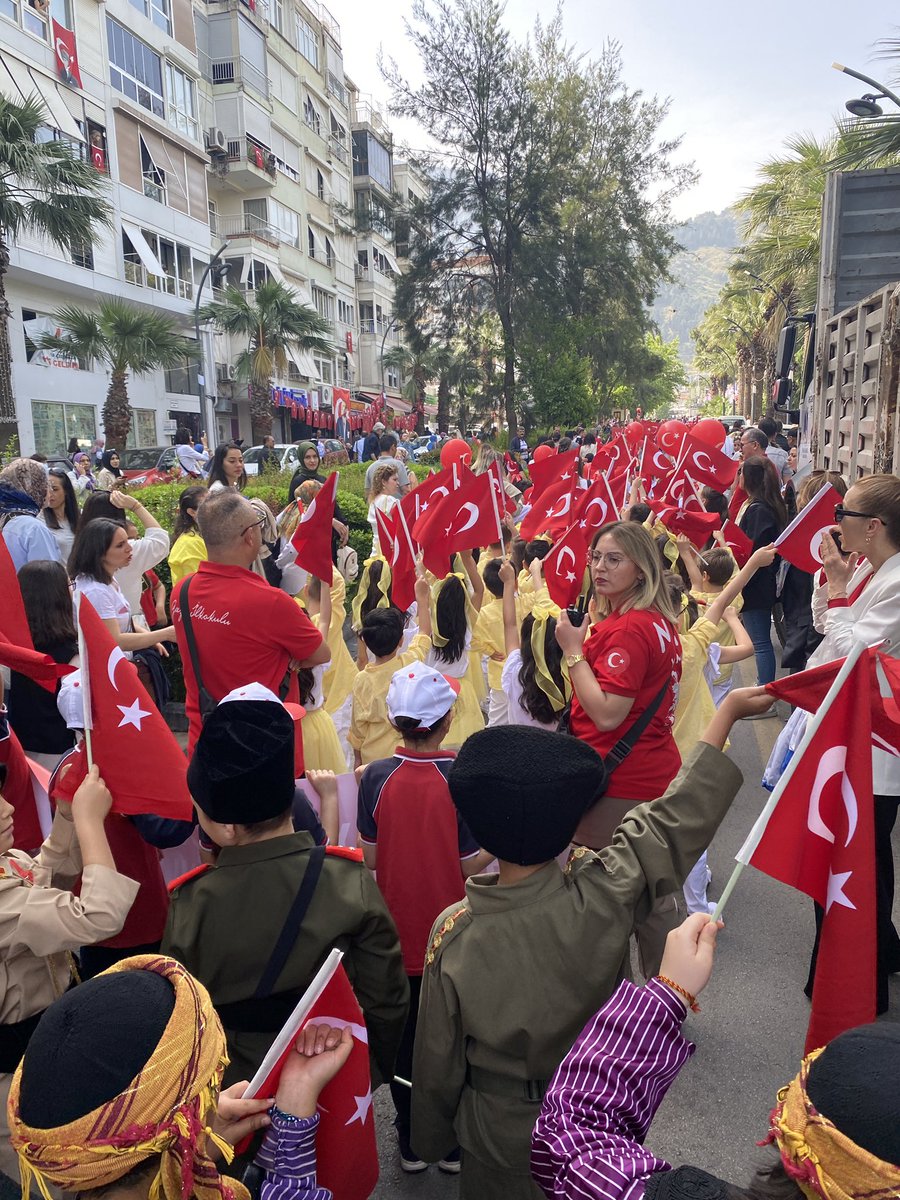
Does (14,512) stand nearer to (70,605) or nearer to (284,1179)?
(70,605)

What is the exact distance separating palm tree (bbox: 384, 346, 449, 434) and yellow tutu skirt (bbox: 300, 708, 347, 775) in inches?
1045

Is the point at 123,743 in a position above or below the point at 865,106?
below

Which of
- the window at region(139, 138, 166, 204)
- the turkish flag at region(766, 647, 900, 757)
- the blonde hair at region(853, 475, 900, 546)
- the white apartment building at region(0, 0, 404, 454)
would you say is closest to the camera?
the turkish flag at region(766, 647, 900, 757)

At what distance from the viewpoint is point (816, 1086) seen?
106cm

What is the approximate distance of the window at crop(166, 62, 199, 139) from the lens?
101ft

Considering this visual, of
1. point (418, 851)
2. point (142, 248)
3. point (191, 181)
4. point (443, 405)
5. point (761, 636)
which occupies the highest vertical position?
point (191, 181)

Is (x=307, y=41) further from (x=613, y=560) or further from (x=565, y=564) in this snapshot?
(x=613, y=560)

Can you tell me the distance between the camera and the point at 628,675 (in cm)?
279

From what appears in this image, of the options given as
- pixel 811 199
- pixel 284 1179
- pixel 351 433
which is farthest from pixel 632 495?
pixel 351 433

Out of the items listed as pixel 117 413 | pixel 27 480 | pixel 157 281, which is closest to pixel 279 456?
pixel 117 413

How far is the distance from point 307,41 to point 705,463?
46.8 metres

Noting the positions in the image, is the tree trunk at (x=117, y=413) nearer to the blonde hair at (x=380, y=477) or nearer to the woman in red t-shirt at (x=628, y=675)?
the blonde hair at (x=380, y=477)

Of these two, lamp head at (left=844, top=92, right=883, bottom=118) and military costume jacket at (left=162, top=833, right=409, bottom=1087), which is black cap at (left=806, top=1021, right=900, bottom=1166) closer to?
military costume jacket at (left=162, top=833, right=409, bottom=1087)

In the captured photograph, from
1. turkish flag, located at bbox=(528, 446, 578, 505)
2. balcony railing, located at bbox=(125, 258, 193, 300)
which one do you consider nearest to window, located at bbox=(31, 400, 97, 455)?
balcony railing, located at bbox=(125, 258, 193, 300)
